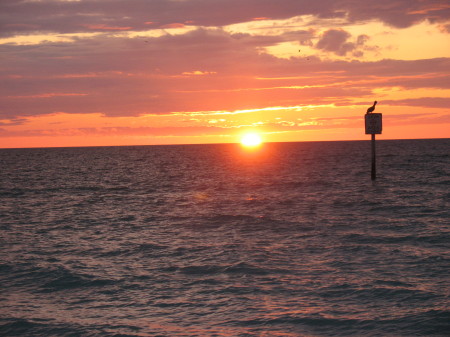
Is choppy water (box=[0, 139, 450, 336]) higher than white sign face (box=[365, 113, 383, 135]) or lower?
lower

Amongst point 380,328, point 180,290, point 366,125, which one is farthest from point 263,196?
point 380,328

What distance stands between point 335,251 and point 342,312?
6653mm

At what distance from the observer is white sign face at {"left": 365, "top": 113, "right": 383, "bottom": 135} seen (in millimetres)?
47844

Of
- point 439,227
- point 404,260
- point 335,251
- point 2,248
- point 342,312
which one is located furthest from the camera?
point 439,227

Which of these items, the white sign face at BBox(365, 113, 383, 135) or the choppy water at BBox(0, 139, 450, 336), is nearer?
the choppy water at BBox(0, 139, 450, 336)

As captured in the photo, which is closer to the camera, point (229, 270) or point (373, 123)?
point (229, 270)

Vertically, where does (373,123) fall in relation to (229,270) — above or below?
above

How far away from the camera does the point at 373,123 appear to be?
Answer: 157 feet

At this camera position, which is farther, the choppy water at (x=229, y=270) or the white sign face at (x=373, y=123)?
the white sign face at (x=373, y=123)

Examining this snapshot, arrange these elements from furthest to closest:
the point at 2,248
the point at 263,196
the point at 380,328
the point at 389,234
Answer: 1. the point at 263,196
2. the point at 389,234
3. the point at 2,248
4. the point at 380,328

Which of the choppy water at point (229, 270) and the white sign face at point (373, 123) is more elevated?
the white sign face at point (373, 123)

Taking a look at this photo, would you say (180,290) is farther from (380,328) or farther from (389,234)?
(389,234)

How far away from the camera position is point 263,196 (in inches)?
1560

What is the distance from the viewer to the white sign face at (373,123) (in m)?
47.8
